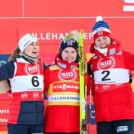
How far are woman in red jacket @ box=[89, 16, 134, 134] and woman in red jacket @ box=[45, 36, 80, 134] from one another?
199 millimetres

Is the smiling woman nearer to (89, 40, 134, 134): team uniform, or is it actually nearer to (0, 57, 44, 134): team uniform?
(0, 57, 44, 134): team uniform

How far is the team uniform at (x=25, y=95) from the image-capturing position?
3869 mm

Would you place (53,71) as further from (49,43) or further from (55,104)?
(49,43)

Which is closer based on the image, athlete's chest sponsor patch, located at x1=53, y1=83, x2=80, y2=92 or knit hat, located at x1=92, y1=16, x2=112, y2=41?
athlete's chest sponsor patch, located at x1=53, y1=83, x2=80, y2=92

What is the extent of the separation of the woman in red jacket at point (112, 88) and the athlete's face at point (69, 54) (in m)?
0.20

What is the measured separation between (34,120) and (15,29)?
240cm

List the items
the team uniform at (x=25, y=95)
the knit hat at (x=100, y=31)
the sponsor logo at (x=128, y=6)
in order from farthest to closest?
the sponsor logo at (x=128, y=6) < the knit hat at (x=100, y=31) < the team uniform at (x=25, y=95)

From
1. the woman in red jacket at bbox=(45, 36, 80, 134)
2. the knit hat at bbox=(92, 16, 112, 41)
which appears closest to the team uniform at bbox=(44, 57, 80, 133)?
the woman in red jacket at bbox=(45, 36, 80, 134)

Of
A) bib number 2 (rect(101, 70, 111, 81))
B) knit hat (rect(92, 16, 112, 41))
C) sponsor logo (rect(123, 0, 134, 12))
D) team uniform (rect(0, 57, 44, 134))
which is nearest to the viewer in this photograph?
team uniform (rect(0, 57, 44, 134))

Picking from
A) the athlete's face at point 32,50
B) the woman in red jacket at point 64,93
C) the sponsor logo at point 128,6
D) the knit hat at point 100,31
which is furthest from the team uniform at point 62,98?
the sponsor logo at point 128,6

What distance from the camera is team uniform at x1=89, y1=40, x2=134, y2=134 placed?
12.8 feet

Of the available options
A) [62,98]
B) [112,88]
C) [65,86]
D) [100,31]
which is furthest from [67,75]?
[100,31]

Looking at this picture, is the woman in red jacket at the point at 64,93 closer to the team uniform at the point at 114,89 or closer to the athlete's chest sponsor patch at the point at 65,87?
the athlete's chest sponsor patch at the point at 65,87

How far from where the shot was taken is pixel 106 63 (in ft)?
13.1
